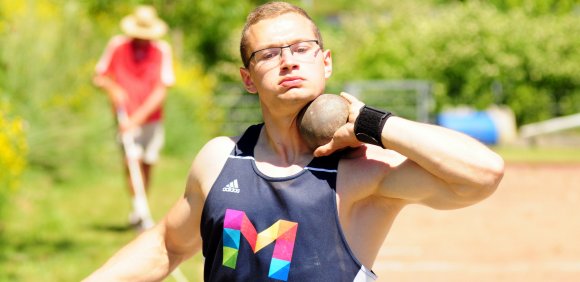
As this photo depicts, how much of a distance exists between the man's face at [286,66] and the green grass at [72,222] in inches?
179

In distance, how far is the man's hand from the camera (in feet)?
10.1

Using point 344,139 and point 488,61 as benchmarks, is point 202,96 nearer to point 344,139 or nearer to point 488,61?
point 488,61

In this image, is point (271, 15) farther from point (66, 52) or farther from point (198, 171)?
point (66, 52)

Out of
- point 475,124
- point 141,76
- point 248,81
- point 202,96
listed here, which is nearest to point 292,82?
point 248,81

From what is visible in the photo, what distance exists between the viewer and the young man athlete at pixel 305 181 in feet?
9.82

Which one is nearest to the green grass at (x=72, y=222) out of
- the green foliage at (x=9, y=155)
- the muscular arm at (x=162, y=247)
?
the green foliage at (x=9, y=155)

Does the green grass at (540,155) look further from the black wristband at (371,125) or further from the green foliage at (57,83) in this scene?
the black wristband at (371,125)

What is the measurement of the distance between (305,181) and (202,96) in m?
18.3

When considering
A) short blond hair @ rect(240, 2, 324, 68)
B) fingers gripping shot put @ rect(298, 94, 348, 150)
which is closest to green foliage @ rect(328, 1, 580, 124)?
short blond hair @ rect(240, 2, 324, 68)

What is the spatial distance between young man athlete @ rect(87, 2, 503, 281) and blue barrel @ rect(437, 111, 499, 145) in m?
23.0

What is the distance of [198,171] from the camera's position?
332 centimetres

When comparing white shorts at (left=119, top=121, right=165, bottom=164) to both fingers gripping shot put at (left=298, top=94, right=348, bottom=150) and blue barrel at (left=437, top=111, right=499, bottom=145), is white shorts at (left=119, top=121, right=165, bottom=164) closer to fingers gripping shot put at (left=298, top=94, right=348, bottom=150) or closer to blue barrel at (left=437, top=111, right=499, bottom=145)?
fingers gripping shot put at (left=298, top=94, right=348, bottom=150)

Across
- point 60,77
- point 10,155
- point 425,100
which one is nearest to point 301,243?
point 10,155

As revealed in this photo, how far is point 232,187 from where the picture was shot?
3.18 m
